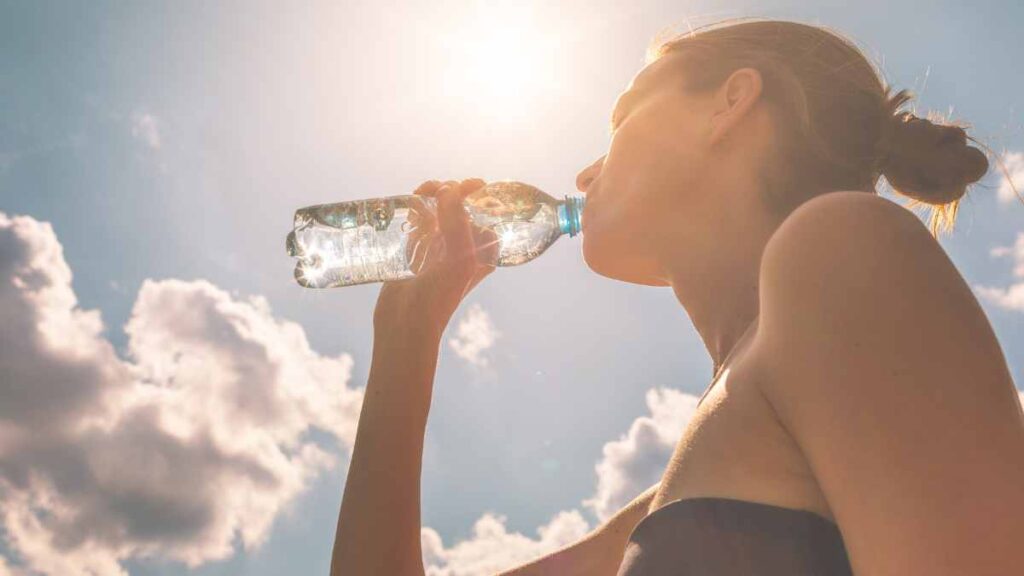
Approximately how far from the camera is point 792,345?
4.52ft

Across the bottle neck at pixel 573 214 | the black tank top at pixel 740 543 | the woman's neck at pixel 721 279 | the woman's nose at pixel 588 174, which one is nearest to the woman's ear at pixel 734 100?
the woman's neck at pixel 721 279

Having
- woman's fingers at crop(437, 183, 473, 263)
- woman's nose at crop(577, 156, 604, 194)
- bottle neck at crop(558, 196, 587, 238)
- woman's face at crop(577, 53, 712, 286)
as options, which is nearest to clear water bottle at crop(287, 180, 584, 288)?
bottle neck at crop(558, 196, 587, 238)

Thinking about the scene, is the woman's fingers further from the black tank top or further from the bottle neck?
the black tank top

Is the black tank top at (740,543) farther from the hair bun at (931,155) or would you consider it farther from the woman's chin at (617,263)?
the hair bun at (931,155)

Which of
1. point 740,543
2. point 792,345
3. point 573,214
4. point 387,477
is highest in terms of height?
point 573,214

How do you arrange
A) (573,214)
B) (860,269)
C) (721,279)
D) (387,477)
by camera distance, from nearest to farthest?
(860,269) < (721,279) < (387,477) < (573,214)

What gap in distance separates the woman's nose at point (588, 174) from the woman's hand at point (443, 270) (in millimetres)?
599

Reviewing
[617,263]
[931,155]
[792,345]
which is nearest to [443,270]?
[617,263]

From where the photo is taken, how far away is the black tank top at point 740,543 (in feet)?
4.42

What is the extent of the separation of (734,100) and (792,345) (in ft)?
3.78

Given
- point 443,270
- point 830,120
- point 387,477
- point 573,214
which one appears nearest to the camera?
point 830,120

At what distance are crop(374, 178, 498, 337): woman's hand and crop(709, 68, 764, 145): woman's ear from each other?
124 cm

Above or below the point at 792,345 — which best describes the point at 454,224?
above

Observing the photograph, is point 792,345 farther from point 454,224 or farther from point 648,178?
point 454,224
